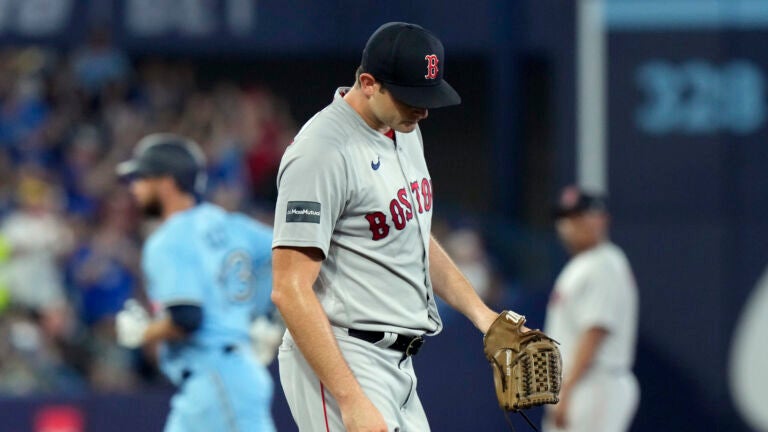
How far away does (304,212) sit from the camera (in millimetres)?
3852

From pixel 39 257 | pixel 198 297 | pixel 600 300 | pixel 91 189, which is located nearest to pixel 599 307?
pixel 600 300

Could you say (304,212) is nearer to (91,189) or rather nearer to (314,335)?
(314,335)

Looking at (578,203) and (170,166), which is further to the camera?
(578,203)

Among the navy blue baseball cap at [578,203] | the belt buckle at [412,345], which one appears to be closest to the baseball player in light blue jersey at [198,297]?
the belt buckle at [412,345]

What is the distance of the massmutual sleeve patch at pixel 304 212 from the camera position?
12.6 feet

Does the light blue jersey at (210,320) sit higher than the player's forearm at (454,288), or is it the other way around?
the player's forearm at (454,288)

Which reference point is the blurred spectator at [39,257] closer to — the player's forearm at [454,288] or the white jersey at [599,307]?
the white jersey at [599,307]

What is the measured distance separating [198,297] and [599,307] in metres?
2.76

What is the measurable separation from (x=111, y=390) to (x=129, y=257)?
5.45 ft

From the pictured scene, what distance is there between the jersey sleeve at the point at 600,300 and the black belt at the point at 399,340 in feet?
11.8

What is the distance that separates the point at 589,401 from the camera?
767cm

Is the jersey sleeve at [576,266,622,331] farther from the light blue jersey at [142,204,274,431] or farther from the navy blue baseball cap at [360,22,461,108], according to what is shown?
the navy blue baseball cap at [360,22,461,108]

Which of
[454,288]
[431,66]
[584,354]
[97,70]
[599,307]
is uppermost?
[431,66]

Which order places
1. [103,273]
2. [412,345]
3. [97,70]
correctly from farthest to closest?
1. [97,70]
2. [103,273]
3. [412,345]
